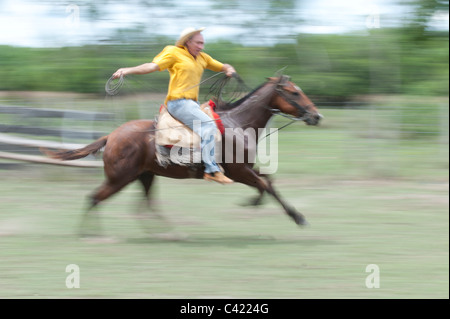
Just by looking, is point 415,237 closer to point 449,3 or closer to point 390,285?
point 390,285

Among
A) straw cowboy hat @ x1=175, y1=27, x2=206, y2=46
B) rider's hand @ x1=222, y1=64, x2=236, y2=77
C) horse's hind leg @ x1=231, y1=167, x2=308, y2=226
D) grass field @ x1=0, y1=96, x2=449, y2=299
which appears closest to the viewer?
grass field @ x1=0, y1=96, x2=449, y2=299

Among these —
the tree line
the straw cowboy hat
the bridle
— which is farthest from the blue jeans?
the tree line

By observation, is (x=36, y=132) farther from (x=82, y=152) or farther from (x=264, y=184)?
(x=264, y=184)

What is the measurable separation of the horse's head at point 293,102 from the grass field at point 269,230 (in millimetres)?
1373

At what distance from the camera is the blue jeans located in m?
6.68

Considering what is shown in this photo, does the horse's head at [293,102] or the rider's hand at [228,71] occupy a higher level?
the rider's hand at [228,71]

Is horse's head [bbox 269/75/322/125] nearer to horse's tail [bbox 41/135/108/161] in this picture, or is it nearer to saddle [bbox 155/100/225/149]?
saddle [bbox 155/100/225/149]

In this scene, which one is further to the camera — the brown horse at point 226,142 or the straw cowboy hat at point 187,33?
the brown horse at point 226,142

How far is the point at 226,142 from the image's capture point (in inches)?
271

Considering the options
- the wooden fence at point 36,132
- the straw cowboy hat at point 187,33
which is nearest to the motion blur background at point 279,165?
the wooden fence at point 36,132

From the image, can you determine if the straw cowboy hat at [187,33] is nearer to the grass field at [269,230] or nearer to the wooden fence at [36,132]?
the grass field at [269,230]

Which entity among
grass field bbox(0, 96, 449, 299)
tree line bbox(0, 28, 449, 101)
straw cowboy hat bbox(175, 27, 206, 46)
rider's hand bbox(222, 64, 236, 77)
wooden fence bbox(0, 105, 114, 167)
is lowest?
grass field bbox(0, 96, 449, 299)

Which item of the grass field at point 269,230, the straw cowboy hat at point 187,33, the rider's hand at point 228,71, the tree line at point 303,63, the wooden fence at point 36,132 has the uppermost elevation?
the tree line at point 303,63

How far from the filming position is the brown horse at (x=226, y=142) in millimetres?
6824
